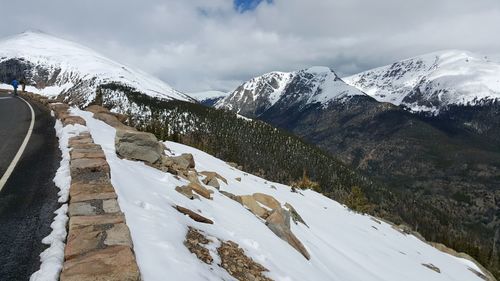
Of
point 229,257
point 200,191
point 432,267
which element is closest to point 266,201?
point 200,191

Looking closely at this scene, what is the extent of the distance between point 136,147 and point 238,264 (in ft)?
28.3

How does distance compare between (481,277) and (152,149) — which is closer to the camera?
(152,149)

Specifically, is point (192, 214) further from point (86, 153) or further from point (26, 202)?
point (86, 153)

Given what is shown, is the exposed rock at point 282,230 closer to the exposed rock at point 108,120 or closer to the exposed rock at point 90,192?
the exposed rock at point 90,192

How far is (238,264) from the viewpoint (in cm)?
Result: 906

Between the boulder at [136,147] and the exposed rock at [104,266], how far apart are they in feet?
32.6

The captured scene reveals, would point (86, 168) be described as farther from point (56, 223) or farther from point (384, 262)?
point (384, 262)

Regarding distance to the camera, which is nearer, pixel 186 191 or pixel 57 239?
pixel 57 239

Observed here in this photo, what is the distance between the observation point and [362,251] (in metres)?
23.3

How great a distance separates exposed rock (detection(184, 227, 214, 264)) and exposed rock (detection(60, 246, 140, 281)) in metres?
1.98

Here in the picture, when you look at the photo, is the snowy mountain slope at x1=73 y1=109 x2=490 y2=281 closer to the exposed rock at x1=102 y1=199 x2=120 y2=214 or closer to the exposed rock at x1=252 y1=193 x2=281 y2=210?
the exposed rock at x1=102 y1=199 x2=120 y2=214

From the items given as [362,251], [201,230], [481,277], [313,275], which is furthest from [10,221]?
[481,277]

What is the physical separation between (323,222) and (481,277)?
20.7 metres

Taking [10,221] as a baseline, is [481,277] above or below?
below
